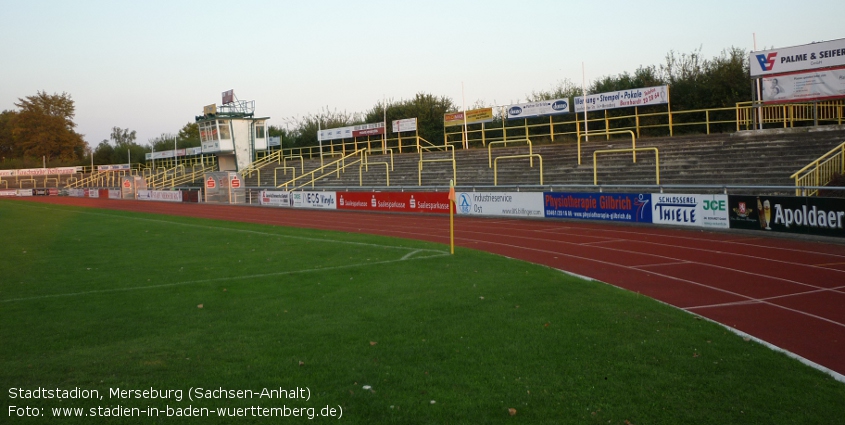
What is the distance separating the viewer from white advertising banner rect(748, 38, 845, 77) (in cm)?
2484

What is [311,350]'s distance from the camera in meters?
7.18

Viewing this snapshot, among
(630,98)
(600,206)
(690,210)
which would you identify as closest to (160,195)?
(630,98)

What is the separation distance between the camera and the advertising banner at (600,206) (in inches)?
864

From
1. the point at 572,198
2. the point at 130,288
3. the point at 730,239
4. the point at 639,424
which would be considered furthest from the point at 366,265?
the point at 572,198

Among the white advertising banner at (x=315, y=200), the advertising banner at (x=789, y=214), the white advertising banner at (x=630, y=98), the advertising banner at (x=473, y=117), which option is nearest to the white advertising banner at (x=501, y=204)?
the advertising banner at (x=789, y=214)

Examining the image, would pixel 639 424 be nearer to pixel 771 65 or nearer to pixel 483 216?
pixel 483 216

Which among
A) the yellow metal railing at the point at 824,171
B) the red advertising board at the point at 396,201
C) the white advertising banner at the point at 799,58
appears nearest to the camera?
the yellow metal railing at the point at 824,171

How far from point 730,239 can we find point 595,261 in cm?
522

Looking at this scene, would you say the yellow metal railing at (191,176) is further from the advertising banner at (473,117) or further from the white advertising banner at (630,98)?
the white advertising banner at (630,98)

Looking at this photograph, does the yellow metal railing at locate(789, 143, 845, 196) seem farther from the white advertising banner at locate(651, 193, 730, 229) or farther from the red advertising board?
the red advertising board

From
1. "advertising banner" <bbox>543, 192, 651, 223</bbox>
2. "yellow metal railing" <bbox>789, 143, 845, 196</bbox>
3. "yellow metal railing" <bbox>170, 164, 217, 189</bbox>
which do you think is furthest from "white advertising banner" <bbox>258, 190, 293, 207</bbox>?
"yellow metal railing" <bbox>789, 143, 845, 196</bbox>

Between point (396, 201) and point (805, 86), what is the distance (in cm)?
1828

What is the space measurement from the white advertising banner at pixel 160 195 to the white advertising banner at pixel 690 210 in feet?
136

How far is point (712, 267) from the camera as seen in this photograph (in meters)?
13.5
